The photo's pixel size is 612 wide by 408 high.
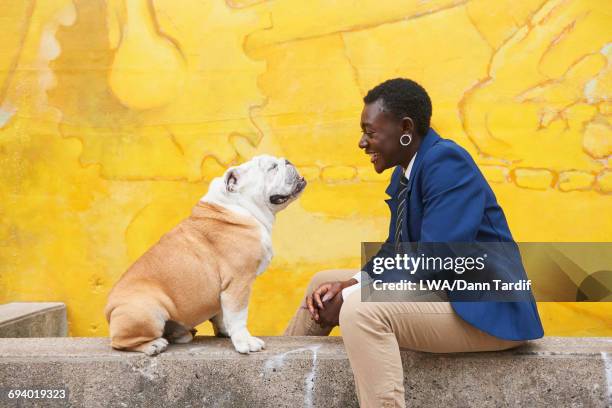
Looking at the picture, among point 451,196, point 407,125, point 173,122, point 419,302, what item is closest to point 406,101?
point 407,125

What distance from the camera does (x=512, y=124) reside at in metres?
5.26

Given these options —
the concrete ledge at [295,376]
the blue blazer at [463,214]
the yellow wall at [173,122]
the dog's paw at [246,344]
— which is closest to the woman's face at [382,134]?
the blue blazer at [463,214]

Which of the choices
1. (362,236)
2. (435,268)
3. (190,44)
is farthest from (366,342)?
(190,44)

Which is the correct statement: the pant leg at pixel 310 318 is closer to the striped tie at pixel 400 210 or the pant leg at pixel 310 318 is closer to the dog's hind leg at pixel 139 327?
the striped tie at pixel 400 210

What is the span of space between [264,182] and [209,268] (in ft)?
1.79

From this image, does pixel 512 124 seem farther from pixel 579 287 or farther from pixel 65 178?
pixel 65 178

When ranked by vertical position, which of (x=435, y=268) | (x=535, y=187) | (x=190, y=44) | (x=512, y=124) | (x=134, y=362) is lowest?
(x=134, y=362)

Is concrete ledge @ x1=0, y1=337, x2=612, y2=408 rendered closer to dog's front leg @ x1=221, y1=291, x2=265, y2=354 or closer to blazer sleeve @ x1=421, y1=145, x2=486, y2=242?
dog's front leg @ x1=221, y1=291, x2=265, y2=354

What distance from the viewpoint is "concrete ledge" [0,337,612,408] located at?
10.9 ft

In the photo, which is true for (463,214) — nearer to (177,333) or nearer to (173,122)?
(177,333)

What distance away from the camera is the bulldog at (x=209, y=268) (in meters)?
3.41

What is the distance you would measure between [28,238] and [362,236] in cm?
270

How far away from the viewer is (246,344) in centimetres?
343

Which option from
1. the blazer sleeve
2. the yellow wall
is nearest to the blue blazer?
the blazer sleeve
